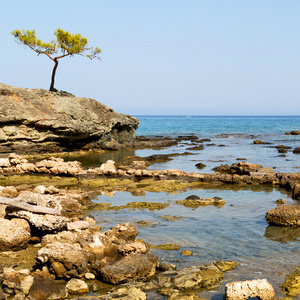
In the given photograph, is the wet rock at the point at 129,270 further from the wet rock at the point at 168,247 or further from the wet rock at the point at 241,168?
the wet rock at the point at 241,168

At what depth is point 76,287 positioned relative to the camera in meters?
8.51

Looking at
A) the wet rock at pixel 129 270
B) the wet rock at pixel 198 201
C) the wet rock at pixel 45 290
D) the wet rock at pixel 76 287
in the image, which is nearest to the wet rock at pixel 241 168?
the wet rock at pixel 198 201

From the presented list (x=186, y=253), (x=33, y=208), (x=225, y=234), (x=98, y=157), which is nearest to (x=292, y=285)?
(x=186, y=253)

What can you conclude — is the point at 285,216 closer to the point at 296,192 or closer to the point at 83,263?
the point at 296,192

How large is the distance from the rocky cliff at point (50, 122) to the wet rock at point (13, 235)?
75.7ft

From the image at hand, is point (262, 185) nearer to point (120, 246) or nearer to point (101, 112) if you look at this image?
point (120, 246)

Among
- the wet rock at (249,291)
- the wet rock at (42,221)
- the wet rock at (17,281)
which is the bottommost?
the wet rock at (17,281)

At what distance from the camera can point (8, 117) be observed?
3212 cm

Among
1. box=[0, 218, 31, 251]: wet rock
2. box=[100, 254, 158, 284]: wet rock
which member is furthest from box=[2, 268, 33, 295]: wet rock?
box=[0, 218, 31, 251]: wet rock

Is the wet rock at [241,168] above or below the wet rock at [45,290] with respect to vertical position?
above

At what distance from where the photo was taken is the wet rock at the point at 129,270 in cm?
878

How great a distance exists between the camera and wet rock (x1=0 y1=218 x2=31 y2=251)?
10250mm

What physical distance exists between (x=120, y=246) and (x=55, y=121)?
84.6 ft

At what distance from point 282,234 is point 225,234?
6.16ft
